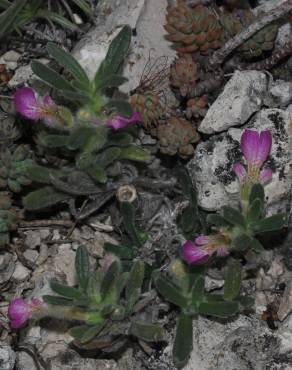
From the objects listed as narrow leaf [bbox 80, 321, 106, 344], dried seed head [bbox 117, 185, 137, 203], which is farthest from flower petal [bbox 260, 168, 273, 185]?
narrow leaf [bbox 80, 321, 106, 344]

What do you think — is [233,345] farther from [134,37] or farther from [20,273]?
[134,37]

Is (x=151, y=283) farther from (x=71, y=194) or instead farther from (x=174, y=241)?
(x=71, y=194)

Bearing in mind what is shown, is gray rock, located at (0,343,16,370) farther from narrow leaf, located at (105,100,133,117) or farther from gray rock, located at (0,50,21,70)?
gray rock, located at (0,50,21,70)

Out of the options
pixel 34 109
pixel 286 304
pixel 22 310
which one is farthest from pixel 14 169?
pixel 286 304

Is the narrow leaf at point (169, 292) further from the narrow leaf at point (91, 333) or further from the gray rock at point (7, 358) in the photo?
the gray rock at point (7, 358)

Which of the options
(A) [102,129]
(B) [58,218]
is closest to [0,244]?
(B) [58,218]

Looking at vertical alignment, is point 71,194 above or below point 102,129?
below

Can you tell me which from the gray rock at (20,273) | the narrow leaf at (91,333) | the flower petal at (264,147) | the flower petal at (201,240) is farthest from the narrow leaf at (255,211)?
the gray rock at (20,273)
